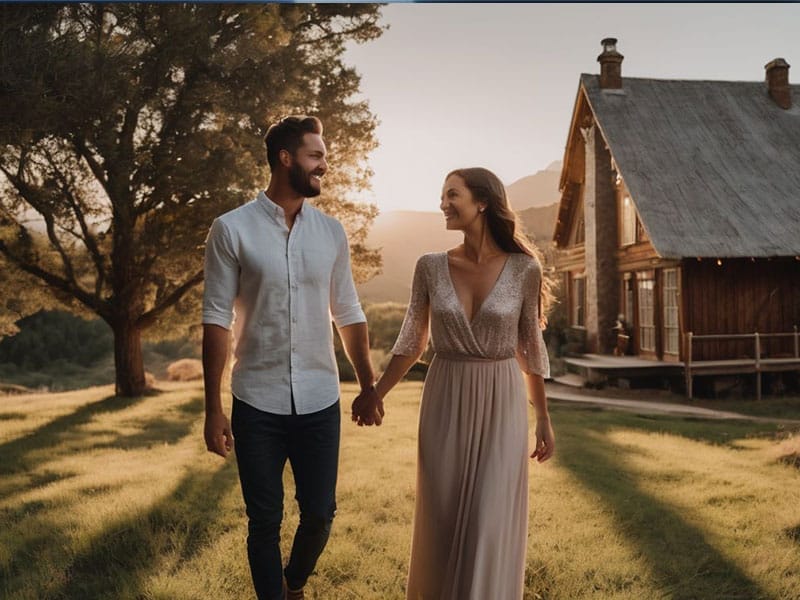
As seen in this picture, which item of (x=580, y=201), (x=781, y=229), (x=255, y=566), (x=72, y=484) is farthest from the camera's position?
(x=580, y=201)

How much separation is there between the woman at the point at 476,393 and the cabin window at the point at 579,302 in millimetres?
17034

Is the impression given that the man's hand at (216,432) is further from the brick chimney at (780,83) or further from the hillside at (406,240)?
the hillside at (406,240)

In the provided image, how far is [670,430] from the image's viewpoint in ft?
33.3

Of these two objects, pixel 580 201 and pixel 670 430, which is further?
pixel 580 201

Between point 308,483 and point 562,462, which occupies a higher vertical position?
point 308,483

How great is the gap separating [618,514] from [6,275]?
40.2 feet

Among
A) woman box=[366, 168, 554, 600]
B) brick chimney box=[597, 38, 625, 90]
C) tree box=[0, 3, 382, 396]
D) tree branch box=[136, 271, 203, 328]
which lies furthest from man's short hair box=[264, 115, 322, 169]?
brick chimney box=[597, 38, 625, 90]

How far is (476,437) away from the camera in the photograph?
3.36m

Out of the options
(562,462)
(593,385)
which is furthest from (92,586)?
(593,385)

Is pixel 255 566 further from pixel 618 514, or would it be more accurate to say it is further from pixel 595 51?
pixel 595 51

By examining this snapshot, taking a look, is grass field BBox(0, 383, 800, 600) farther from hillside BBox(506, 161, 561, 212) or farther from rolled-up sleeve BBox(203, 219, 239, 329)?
hillside BBox(506, 161, 561, 212)

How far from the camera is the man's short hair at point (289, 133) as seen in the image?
333 cm

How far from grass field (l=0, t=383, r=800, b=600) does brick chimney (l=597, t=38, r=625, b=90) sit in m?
11.2

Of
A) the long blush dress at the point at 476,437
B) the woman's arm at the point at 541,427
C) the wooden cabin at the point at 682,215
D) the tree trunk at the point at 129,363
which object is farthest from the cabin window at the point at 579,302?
the long blush dress at the point at 476,437
